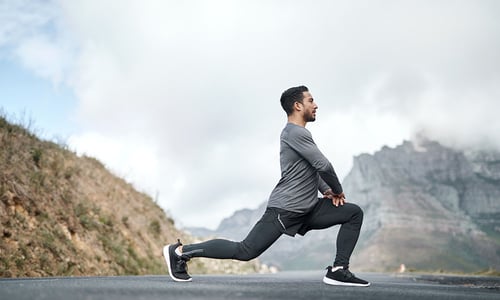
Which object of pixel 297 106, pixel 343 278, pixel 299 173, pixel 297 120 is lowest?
pixel 343 278

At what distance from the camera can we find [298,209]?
19.5ft

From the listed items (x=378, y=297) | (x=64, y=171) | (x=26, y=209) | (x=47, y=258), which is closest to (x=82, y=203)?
(x=64, y=171)

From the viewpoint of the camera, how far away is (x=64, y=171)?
15.3 meters

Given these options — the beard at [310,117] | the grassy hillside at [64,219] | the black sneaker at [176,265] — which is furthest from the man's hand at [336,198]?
the grassy hillside at [64,219]

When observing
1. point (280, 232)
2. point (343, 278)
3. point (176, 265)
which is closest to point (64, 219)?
point (176, 265)

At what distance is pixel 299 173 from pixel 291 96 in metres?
0.90

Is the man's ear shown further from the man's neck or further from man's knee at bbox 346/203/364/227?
man's knee at bbox 346/203/364/227

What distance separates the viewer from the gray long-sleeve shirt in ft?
19.5

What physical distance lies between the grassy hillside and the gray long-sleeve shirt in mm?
5488

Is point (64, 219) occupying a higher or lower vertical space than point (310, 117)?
Answer: lower

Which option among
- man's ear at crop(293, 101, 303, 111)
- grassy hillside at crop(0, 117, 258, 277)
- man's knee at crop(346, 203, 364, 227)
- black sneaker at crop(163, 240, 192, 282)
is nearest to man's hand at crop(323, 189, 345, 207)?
man's knee at crop(346, 203, 364, 227)

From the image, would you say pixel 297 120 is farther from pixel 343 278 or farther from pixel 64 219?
pixel 64 219

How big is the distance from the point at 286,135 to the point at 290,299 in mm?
2294

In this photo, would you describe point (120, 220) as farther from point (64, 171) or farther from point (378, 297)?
point (378, 297)
